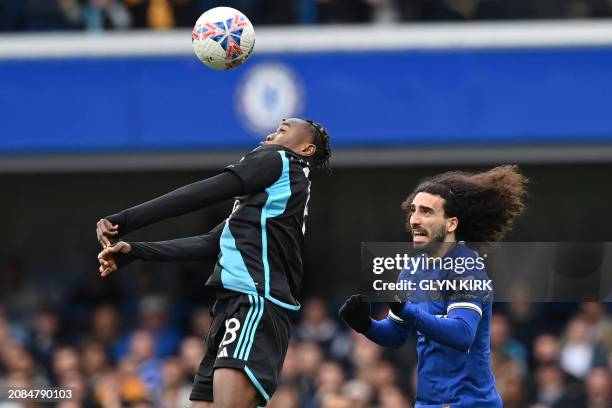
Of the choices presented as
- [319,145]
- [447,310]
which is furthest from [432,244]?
[319,145]

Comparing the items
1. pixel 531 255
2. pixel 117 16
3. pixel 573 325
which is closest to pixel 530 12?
pixel 573 325

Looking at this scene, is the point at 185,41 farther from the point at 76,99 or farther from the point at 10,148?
the point at 10,148

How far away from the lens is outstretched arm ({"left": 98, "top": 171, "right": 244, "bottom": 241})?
19.7ft

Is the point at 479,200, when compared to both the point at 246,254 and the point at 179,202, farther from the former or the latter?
the point at 179,202

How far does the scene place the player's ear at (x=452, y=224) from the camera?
6.36 metres

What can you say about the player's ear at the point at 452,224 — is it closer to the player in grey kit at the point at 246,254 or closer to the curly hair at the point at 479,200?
the curly hair at the point at 479,200

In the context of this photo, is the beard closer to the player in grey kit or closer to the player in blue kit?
the player in blue kit

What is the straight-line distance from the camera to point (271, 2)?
545 inches

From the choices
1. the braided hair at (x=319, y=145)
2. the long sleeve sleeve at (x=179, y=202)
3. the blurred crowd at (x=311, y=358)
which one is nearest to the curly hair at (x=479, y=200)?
the braided hair at (x=319, y=145)

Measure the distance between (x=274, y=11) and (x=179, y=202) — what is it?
805cm

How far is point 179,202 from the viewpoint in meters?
6.05

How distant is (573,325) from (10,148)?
19.8ft

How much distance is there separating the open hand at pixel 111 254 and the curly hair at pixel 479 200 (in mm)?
1425

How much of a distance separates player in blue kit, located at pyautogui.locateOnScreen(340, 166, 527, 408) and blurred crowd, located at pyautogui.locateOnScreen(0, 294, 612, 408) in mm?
4424
